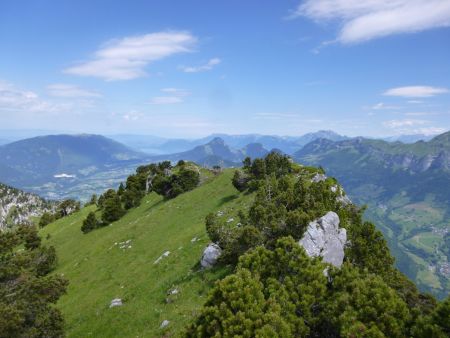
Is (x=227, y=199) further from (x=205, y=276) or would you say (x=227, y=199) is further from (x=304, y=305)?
(x=304, y=305)

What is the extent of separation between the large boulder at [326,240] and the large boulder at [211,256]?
8574mm

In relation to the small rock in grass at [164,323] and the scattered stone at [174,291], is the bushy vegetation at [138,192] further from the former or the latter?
the small rock in grass at [164,323]

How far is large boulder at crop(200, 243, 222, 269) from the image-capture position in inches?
1196

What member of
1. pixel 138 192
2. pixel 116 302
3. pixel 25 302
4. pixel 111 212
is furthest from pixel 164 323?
pixel 138 192

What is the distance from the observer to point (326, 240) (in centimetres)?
2527

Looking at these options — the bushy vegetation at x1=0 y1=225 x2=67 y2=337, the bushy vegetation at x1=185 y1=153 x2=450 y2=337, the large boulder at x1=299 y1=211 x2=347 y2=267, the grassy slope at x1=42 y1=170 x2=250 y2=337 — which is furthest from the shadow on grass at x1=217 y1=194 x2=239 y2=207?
the bushy vegetation at x1=185 y1=153 x2=450 y2=337

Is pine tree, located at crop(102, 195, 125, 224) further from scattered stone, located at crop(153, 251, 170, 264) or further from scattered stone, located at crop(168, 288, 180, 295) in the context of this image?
scattered stone, located at crop(168, 288, 180, 295)

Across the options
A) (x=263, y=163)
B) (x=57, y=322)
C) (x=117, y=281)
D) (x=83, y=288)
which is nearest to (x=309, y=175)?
(x=263, y=163)

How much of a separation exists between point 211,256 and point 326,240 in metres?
10.1

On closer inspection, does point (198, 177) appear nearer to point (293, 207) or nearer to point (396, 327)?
point (293, 207)

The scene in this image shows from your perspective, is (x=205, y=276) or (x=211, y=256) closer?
(x=205, y=276)

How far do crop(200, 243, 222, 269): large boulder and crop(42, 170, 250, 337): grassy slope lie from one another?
1.17 meters

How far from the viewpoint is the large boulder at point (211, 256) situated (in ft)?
99.7

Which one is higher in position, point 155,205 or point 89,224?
point 155,205
